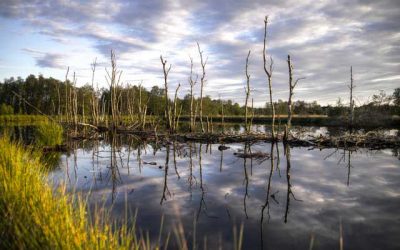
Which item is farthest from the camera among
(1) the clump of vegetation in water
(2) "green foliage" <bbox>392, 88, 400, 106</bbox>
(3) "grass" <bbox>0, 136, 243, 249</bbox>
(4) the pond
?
(2) "green foliage" <bbox>392, 88, 400, 106</bbox>

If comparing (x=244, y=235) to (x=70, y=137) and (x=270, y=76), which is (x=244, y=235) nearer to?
(x=270, y=76)

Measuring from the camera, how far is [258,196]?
7625mm

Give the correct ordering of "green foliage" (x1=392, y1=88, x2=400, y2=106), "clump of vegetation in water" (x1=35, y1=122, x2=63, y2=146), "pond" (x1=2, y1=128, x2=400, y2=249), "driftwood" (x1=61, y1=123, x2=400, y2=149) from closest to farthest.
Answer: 1. "pond" (x1=2, y1=128, x2=400, y2=249)
2. "clump of vegetation in water" (x1=35, y1=122, x2=63, y2=146)
3. "driftwood" (x1=61, y1=123, x2=400, y2=149)
4. "green foliage" (x1=392, y1=88, x2=400, y2=106)

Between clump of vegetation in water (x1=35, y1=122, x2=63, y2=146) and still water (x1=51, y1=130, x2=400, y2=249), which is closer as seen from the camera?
still water (x1=51, y1=130, x2=400, y2=249)

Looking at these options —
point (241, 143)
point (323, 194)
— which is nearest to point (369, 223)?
point (323, 194)

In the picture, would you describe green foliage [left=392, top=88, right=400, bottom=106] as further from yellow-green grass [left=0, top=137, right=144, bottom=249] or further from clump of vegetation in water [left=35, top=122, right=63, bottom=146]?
yellow-green grass [left=0, top=137, right=144, bottom=249]

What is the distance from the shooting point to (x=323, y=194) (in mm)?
7855

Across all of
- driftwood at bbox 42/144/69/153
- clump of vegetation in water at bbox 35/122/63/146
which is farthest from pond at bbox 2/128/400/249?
clump of vegetation in water at bbox 35/122/63/146

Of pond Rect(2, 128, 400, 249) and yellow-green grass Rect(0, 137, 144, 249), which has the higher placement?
yellow-green grass Rect(0, 137, 144, 249)

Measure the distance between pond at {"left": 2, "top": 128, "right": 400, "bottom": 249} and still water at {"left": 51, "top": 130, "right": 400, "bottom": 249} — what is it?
2cm

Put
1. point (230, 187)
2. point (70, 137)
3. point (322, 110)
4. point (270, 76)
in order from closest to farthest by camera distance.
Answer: point (230, 187) < point (270, 76) < point (70, 137) < point (322, 110)

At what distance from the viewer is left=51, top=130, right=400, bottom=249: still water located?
17.0 feet

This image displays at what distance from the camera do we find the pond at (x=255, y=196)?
5.16 m

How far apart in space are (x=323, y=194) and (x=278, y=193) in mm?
1192
